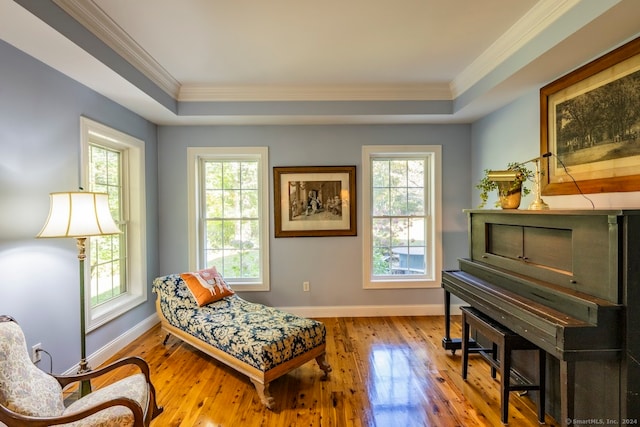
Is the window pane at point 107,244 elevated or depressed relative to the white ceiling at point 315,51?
depressed

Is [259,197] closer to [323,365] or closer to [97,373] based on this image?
[323,365]

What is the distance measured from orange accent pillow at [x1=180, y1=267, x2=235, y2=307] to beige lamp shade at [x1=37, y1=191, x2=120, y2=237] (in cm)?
122

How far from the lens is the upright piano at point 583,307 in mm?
1414

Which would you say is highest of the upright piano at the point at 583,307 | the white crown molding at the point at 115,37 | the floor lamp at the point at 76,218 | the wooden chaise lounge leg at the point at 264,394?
the white crown molding at the point at 115,37

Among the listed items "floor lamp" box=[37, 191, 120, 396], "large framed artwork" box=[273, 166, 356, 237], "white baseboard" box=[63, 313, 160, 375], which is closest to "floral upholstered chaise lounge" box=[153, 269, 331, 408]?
"white baseboard" box=[63, 313, 160, 375]

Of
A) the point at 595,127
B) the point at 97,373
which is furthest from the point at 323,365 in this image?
the point at 595,127

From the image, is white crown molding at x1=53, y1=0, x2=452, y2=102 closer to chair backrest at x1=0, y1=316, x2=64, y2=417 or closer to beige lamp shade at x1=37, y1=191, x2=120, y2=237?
beige lamp shade at x1=37, y1=191, x2=120, y2=237

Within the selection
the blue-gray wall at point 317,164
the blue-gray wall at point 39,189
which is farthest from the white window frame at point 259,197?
the blue-gray wall at point 39,189

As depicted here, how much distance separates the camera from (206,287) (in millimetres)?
2949

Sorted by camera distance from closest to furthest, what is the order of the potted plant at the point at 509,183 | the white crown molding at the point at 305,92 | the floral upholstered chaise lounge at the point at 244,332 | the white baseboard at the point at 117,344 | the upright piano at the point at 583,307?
1. the upright piano at the point at 583,307
2. the floral upholstered chaise lounge at the point at 244,332
3. the potted plant at the point at 509,183
4. the white baseboard at the point at 117,344
5. the white crown molding at the point at 305,92

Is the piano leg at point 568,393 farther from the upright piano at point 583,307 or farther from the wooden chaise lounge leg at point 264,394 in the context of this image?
the wooden chaise lounge leg at point 264,394

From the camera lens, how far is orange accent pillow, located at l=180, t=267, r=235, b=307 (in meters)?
2.89

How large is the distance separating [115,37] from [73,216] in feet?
4.36

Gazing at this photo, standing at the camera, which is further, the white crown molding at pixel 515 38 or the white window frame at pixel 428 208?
the white window frame at pixel 428 208
